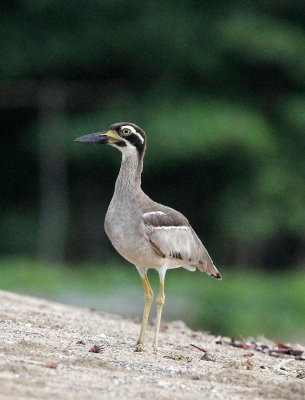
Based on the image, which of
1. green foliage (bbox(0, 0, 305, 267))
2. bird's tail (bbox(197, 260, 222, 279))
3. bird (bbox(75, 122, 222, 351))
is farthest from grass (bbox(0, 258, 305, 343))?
bird (bbox(75, 122, 222, 351))

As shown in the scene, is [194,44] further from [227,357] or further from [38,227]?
A: [227,357]

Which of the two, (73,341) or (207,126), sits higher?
(207,126)

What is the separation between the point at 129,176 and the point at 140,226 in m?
0.52

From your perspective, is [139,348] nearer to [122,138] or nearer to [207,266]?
[207,266]

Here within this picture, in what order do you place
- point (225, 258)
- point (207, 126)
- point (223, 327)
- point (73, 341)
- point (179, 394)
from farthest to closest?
point (225, 258)
point (207, 126)
point (223, 327)
point (73, 341)
point (179, 394)

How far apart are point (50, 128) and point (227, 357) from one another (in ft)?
39.8

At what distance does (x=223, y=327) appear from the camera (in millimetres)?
15469

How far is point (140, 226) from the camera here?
8.12 meters

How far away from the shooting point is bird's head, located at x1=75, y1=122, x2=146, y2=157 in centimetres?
846

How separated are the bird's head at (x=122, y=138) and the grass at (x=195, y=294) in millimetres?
6545

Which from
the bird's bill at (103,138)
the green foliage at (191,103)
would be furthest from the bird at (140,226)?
the green foliage at (191,103)

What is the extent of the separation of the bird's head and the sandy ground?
151 cm

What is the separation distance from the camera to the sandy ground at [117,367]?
578cm

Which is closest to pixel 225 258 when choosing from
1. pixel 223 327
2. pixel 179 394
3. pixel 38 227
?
pixel 38 227
